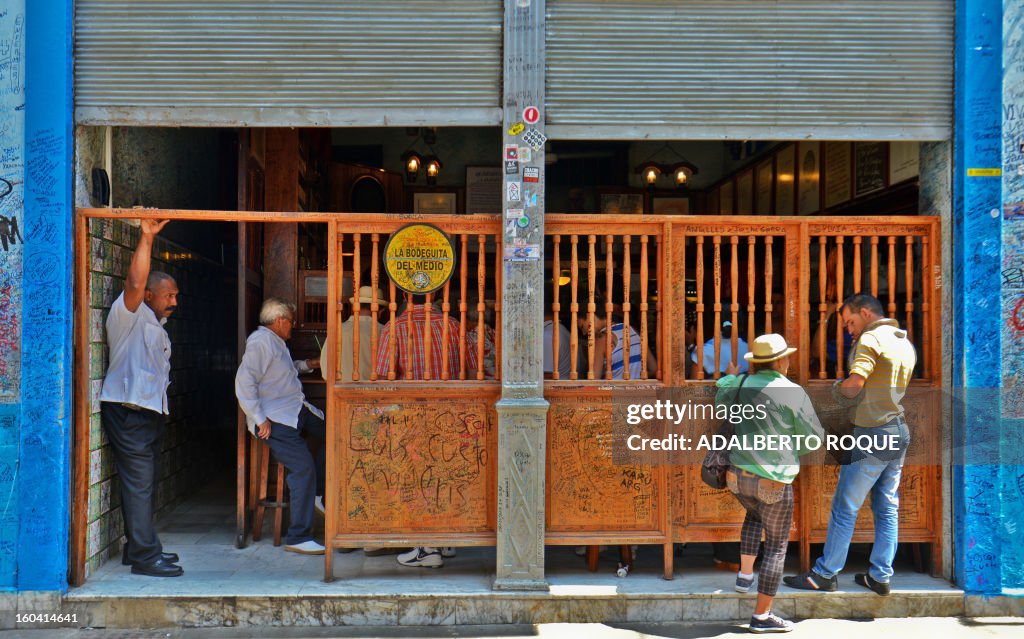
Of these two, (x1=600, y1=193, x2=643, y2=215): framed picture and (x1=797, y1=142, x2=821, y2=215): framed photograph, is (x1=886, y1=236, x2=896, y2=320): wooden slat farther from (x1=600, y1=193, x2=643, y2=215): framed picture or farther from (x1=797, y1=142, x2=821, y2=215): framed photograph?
(x1=600, y1=193, x2=643, y2=215): framed picture

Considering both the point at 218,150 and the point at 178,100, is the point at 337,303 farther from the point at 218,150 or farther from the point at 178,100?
the point at 218,150

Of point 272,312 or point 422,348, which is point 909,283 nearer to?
point 422,348

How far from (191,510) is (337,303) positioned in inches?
125

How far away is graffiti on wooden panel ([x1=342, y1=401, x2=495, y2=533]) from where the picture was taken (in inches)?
193

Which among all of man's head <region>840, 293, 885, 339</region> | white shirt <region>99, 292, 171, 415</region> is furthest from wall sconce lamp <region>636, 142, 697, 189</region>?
white shirt <region>99, 292, 171, 415</region>

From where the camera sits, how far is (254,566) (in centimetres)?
523

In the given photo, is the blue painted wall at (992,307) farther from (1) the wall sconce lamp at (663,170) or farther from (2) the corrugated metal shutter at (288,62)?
(1) the wall sconce lamp at (663,170)

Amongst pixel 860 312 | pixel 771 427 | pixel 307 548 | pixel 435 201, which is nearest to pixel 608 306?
pixel 771 427

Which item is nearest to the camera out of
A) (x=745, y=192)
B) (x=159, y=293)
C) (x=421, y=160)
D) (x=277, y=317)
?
(x=159, y=293)

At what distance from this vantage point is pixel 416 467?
4926 mm

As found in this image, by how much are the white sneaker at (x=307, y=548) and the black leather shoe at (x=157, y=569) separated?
2.76 ft

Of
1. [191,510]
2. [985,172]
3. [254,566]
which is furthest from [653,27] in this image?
[191,510]

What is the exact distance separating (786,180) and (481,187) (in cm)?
374

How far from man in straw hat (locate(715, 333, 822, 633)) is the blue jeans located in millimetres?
528
